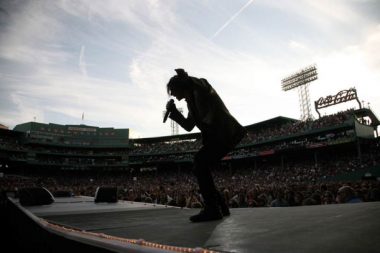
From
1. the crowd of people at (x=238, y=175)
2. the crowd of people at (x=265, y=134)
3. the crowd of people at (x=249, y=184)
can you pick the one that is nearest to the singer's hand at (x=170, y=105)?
the crowd of people at (x=249, y=184)

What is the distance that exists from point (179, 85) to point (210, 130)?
0.70m

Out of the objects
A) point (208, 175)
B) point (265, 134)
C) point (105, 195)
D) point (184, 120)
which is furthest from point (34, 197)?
point (265, 134)

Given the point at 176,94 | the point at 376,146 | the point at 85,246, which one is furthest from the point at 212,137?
the point at 376,146

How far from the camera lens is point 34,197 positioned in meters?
8.03

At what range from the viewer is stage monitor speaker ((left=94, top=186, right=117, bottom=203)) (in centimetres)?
952

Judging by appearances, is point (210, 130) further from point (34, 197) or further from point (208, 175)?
point (34, 197)

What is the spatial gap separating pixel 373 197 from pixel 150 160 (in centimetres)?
5848

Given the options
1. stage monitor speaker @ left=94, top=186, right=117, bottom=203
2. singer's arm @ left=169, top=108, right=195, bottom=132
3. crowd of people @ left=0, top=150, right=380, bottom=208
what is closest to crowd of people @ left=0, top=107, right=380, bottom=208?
crowd of people @ left=0, top=150, right=380, bottom=208

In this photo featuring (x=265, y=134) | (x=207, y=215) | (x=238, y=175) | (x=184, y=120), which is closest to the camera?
(x=207, y=215)

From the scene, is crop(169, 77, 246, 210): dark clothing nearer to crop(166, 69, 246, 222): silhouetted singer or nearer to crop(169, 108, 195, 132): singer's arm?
crop(166, 69, 246, 222): silhouetted singer

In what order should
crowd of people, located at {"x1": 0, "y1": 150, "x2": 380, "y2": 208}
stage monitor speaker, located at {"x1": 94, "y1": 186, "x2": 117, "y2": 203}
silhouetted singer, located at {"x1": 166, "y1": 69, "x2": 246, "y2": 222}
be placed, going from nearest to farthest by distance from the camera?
1. silhouetted singer, located at {"x1": 166, "y1": 69, "x2": 246, "y2": 222}
2. crowd of people, located at {"x1": 0, "y1": 150, "x2": 380, "y2": 208}
3. stage monitor speaker, located at {"x1": 94, "y1": 186, "x2": 117, "y2": 203}

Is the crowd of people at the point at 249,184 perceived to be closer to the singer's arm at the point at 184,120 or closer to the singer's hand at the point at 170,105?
the singer's arm at the point at 184,120

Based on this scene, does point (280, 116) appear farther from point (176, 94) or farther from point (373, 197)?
point (176, 94)

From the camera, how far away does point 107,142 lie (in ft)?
232
